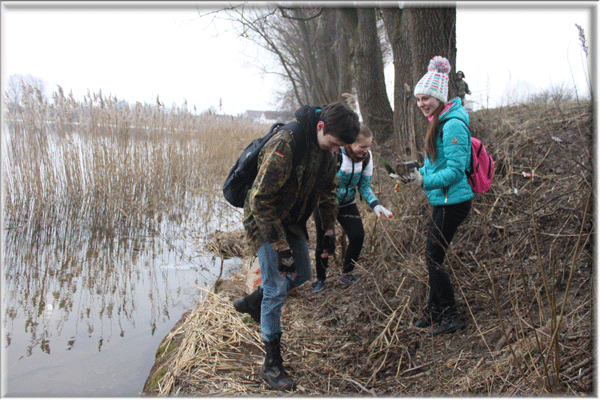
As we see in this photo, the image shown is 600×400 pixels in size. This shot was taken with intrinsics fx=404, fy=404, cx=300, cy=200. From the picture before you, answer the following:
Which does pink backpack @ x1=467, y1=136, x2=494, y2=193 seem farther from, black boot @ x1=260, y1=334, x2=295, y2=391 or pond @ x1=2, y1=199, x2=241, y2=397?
pond @ x1=2, y1=199, x2=241, y2=397

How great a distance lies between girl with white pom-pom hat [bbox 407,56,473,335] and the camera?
256cm

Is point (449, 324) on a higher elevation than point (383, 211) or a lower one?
lower

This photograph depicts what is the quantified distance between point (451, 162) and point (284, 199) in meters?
1.09

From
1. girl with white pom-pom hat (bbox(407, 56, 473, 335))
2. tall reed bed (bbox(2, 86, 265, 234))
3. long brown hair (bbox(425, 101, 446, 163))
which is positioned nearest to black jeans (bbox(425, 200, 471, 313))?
girl with white pom-pom hat (bbox(407, 56, 473, 335))

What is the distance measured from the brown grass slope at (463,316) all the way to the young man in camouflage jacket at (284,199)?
1.61 feet

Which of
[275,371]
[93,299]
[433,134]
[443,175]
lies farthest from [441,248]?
[93,299]

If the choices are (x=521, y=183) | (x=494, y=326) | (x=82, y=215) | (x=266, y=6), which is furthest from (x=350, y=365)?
(x=266, y=6)

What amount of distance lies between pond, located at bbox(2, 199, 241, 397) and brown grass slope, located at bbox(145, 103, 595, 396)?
0.43 m

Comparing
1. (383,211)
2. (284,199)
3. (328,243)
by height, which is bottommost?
(328,243)

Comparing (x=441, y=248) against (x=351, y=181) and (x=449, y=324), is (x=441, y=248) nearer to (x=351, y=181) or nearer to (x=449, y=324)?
(x=449, y=324)

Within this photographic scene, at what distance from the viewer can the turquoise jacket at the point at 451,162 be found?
2.55m

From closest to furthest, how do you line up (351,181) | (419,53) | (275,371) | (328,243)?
(275,371)
(328,243)
(351,181)
(419,53)

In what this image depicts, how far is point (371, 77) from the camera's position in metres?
7.61

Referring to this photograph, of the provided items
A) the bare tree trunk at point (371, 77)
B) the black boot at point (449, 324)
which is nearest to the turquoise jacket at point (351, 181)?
the black boot at point (449, 324)
